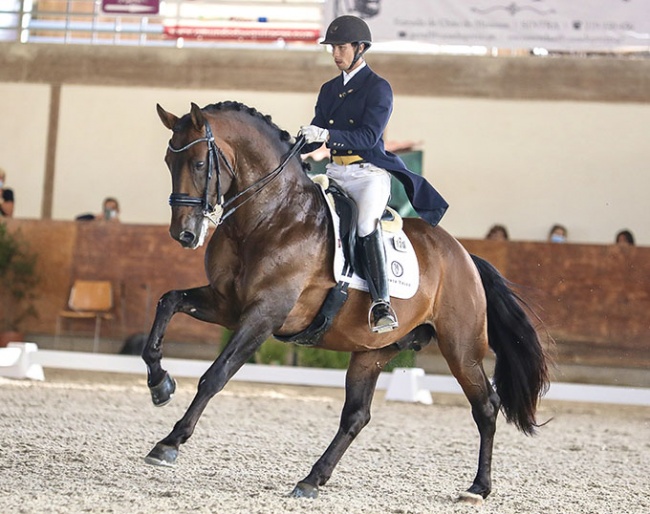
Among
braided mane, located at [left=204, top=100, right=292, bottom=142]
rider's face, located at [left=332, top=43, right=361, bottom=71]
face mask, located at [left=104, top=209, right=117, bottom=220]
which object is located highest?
rider's face, located at [left=332, top=43, right=361, bottom=71]

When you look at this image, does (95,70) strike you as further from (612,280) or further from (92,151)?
(612,280)

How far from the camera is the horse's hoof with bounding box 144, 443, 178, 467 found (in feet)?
12.2

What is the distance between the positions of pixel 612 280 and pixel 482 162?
2.76 meters

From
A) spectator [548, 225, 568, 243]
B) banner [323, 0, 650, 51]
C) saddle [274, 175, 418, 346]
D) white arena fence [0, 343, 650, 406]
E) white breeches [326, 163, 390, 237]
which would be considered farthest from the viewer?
spectator [548, 225, 568, 243]

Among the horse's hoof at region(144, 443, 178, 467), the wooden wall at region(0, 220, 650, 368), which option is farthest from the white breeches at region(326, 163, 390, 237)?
the wooden wall at region(0, 220, 650, 368)

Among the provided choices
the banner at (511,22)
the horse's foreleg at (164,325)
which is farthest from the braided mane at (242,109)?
the banner at (511,22)

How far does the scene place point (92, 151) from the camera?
13414 millimetres

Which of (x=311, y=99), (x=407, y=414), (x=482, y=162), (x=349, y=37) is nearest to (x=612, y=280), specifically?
(x=482, y=162)

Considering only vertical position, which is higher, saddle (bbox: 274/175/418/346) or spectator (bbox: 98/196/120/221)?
spectator (bbox: 98/196/120/221)

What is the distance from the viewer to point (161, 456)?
3.71m

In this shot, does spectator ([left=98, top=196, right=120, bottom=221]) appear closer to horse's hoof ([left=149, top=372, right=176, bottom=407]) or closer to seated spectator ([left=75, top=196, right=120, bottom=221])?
seated spectator ([left=75, top=196, right=120, bottom=221])

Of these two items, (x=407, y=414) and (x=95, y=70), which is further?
(x=95, y=70)

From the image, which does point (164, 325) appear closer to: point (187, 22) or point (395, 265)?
point (395, 265)

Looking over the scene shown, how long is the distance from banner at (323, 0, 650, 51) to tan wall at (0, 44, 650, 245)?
0.57 m
